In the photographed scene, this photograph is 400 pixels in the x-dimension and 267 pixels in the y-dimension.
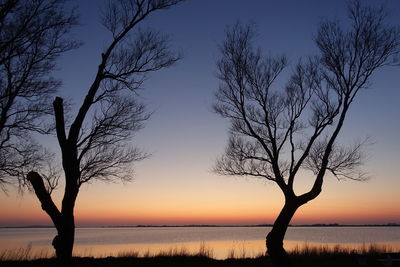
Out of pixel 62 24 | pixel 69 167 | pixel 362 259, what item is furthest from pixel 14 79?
pixel 362 259

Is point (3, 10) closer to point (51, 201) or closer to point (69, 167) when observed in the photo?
point (69, 167)

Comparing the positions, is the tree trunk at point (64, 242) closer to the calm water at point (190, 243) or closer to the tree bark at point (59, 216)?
the tree bark at point (59, 216)

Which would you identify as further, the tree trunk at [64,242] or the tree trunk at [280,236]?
the tree trunk at [280,236]

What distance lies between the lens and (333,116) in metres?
15.5

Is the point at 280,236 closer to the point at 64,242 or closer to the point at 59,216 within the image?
the point at 64,242

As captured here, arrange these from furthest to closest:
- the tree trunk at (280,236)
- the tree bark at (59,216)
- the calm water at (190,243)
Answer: the calm water at (190,243) → the tree trunk at (280,236) → the tree bark at (59,216)

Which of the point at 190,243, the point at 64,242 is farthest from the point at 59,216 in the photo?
the point at 190,243

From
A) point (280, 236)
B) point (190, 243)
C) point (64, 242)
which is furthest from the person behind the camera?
point (190, 243)

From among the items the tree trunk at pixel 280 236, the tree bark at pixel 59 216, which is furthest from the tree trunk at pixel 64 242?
the tree trunk at pixel 280 236

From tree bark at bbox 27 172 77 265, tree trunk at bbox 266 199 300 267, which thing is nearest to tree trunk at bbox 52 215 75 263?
tree bark at bbox 27 172 77 265

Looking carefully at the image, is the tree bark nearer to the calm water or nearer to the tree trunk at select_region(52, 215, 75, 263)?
the tree trunk at select_region(52, 215, 75, 263)

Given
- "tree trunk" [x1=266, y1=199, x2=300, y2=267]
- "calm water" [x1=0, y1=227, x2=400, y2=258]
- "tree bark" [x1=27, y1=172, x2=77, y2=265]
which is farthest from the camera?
"calm water" [x1=0, y1=227, x2=400, y2=258]

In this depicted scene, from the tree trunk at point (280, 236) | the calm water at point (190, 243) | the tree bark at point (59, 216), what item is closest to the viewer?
the tree bark at point (59, 216)

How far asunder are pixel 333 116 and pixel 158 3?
8.04 m
